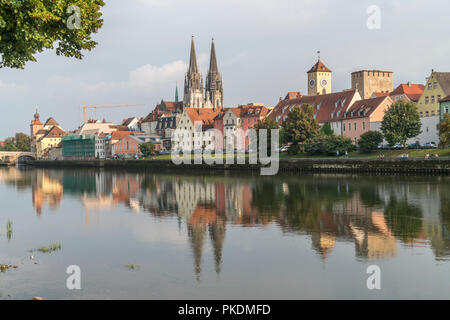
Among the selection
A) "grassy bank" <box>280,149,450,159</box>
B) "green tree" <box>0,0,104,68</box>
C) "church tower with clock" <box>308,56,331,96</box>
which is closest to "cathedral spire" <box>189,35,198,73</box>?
"church tower with clock" <box>308,56,331,96</box>

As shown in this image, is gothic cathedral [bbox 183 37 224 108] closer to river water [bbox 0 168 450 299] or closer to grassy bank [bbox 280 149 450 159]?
grassy bank [bbox 280 149 450 159]

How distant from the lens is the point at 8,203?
143 feet

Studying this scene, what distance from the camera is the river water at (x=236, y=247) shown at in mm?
16328

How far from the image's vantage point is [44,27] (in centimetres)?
1723

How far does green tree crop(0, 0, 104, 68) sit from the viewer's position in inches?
620

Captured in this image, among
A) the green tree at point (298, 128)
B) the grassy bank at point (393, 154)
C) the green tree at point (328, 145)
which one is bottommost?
the grassy bank at point (393, 154)

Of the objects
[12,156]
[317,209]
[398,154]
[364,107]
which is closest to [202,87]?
[12,156]

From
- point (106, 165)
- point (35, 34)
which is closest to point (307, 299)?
point (35, 34)

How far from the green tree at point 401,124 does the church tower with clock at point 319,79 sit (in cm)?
6575

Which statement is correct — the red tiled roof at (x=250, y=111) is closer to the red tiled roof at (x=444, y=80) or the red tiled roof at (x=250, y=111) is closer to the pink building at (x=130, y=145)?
the pink building at (x=130, y=145)

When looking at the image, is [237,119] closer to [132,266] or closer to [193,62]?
[193,62]

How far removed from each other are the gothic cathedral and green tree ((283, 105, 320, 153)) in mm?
108671

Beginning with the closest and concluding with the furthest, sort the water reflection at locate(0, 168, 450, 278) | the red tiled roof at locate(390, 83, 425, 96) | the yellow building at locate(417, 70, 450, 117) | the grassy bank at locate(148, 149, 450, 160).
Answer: the water reflection at locate(0, 168, 450, 278)
the grassy bank at locate(148, 149, 450, 160)
the yellow building at locate(417, 70, 450, 117)
the red tiled roof at locate(390, 83, 425, 96)

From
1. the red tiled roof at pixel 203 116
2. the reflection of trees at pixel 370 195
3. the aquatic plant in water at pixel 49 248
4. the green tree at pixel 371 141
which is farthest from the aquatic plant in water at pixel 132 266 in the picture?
the red tiled roof at pixel 203 116
